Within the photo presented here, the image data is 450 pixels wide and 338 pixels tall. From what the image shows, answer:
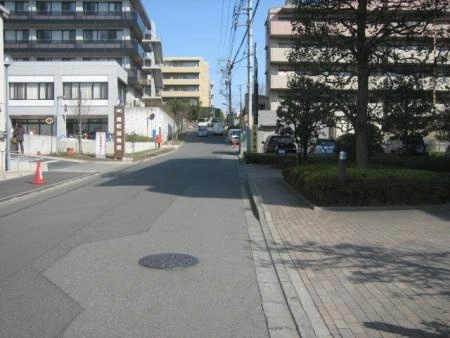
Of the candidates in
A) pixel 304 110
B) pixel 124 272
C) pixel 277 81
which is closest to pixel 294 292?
pixel 124 272

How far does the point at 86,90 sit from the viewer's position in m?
58.2

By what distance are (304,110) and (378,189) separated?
35.1 ft

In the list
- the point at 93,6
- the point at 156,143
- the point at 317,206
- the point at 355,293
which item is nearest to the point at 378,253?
the point at 355,293

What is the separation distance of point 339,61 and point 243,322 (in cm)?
1175

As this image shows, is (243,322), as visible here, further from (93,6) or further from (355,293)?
(93,6)

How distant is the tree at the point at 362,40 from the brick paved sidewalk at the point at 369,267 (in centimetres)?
429

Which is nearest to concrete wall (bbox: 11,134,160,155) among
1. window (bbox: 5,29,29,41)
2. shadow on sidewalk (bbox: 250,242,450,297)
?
shadow on sidewalk (bbox: 250,242,450,297)

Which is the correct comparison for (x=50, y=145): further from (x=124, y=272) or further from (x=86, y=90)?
(x=124, y=272)

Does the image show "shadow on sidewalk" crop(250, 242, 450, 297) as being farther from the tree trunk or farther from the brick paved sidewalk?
the tree trunk

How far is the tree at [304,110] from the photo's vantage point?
623 inches

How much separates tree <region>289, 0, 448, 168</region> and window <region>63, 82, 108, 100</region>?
147 feet

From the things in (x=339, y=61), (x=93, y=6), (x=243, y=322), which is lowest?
(x=243, y=322)

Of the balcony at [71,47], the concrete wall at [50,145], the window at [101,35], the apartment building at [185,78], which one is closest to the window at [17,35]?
the balcony at [71,47]

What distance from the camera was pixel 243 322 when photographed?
5.37 metres
